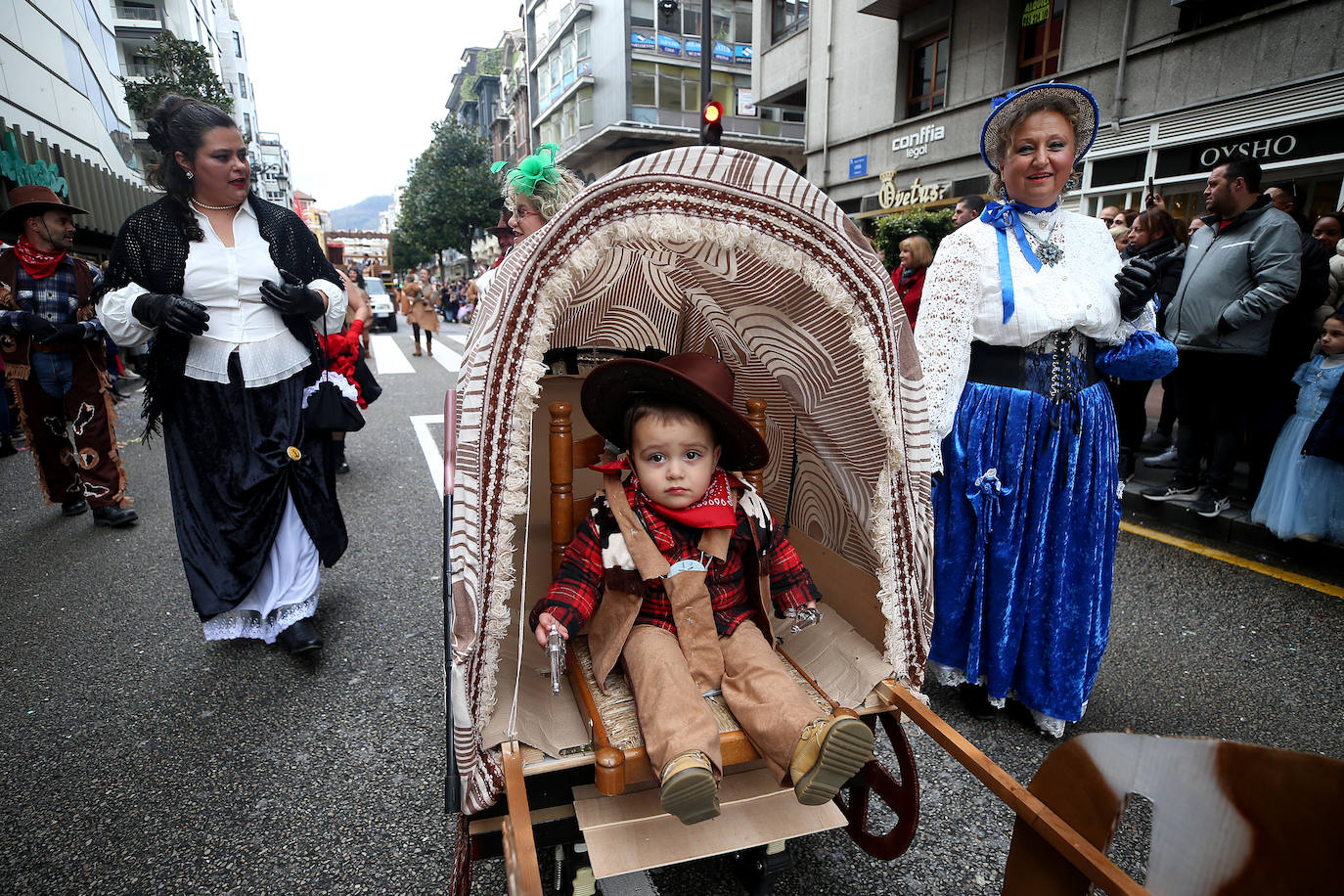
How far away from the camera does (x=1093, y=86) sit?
10.8 m

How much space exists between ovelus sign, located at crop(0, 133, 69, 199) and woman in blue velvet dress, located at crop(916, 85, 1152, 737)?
7.50 metres

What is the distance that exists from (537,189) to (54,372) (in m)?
3.64

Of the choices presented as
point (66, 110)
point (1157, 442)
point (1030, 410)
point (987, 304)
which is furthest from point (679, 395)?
point (66, 110)

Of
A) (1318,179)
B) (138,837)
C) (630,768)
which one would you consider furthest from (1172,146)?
(138,837)

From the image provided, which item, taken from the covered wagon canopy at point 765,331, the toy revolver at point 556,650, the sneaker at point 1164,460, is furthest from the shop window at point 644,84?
the toy revolver at point 556,650

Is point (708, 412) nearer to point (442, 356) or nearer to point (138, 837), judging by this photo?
point (138, 837)

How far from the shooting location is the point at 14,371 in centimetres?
458

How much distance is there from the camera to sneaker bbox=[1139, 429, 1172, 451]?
20.9 feet

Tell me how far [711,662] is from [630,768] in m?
0.39

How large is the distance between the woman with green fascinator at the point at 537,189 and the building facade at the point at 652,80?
25624mm

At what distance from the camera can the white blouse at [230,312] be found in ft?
8.87

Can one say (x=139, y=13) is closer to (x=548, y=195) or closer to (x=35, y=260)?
(x=35, y=260)

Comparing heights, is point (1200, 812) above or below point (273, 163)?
below

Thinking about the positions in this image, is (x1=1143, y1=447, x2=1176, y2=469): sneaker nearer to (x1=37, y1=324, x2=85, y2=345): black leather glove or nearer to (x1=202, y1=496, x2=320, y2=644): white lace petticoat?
(x1=202, y1=496, x2=320, y2=644): white lace petticoat
